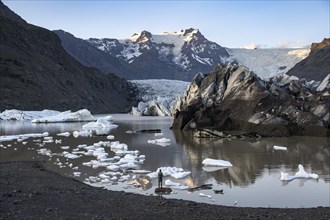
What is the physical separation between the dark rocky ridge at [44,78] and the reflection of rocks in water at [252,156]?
54472 mm

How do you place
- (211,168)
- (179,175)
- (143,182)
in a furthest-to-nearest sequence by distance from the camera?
(211,168), (179,175), (143,182)

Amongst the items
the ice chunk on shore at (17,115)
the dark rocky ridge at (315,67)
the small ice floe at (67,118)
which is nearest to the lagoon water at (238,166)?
the small ice floe at (67,118)

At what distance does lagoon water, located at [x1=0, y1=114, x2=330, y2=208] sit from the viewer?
42.9 feet

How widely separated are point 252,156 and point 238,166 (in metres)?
3.57

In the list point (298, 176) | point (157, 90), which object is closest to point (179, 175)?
point (298, 176)

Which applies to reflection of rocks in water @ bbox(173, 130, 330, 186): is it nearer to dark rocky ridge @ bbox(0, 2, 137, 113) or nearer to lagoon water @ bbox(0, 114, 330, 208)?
lagoon water @ bbox(0, 114, 330, 208)

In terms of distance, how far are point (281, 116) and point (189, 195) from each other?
24.9 meters

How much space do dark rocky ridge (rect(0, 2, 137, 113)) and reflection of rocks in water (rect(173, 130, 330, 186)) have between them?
54472mm

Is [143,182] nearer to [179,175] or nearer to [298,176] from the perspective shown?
[179,175]

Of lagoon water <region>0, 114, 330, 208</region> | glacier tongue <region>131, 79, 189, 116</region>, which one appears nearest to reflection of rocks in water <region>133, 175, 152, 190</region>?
lagoon water <region>0, 114, 330, 208</region>

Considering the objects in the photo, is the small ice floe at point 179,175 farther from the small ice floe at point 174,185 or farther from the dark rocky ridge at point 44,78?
the dark rocky ridge at point 44,78

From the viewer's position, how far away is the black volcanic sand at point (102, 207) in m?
9.45

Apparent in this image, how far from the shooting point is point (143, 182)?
1532cm

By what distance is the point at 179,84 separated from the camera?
13675 cm
